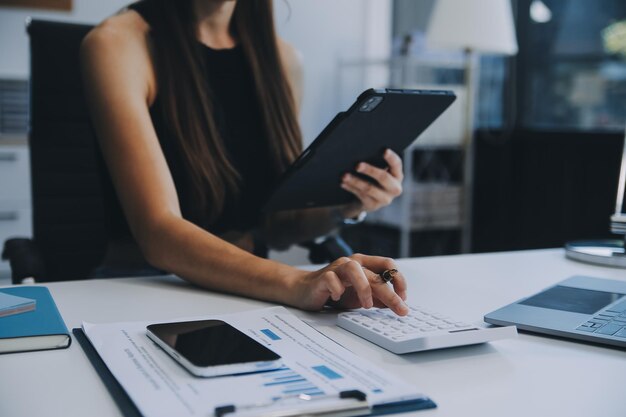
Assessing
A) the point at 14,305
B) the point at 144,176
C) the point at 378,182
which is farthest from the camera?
the point at 378,182

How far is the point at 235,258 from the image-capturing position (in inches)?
37.6

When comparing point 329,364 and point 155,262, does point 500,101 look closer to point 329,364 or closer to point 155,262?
point 155,262

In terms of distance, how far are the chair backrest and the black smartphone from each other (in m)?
0.86

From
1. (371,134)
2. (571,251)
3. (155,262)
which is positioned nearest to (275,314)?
(155,262)

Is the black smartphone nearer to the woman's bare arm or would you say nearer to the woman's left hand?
the woman's bare arm

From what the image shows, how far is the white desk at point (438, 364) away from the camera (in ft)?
1.91

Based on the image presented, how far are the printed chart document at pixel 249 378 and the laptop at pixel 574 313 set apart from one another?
0.23 meters

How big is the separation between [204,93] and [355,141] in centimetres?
38

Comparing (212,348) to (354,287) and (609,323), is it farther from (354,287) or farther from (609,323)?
(609,323)

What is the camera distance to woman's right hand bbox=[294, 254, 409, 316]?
795 mm

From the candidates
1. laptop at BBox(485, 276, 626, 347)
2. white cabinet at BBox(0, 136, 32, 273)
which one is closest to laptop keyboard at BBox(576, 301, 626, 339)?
laptop at BBox(485, 276, 626, 347)

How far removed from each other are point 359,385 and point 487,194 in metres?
3.31

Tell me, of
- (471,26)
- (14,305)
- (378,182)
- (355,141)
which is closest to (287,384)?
(14,305)

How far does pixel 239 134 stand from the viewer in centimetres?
147
